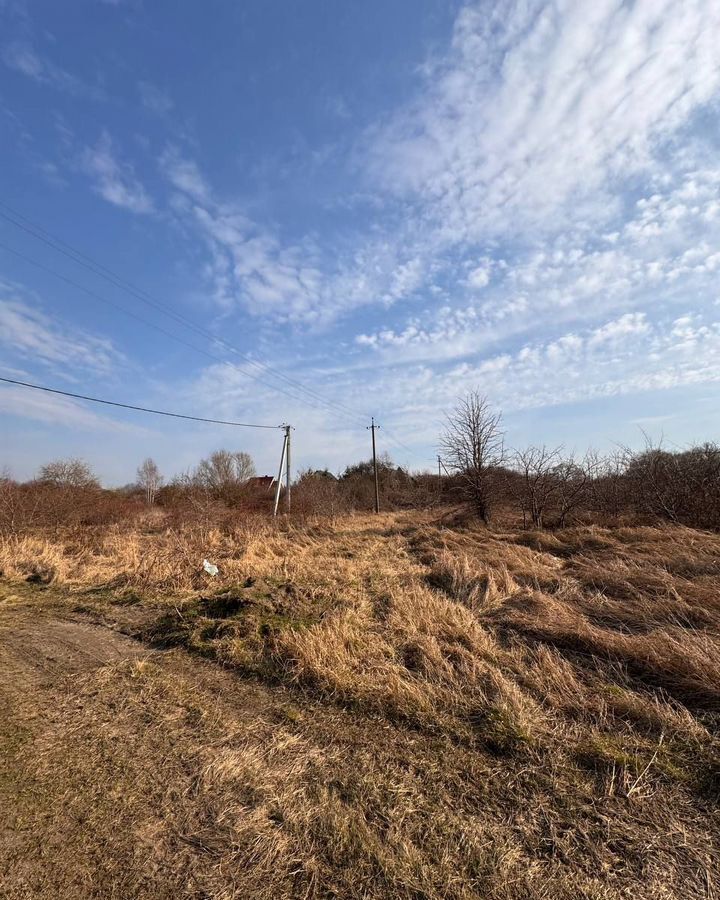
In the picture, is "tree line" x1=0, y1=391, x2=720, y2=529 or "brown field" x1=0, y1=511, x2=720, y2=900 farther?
"tree line" x1=0, y1=391, x2=720, y2=529

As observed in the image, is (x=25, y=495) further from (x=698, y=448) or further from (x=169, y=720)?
(x=698, y=448)

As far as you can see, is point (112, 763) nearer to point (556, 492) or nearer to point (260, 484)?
point (556, 492)

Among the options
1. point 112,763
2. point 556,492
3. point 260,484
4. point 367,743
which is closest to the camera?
point 112,763

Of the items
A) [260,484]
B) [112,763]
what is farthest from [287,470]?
[112,763]

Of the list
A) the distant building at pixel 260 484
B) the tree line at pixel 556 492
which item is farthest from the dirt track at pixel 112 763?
the distant building at pixel 260 484

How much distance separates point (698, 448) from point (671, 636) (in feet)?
44.5

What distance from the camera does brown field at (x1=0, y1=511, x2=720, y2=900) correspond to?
2025 millimetres

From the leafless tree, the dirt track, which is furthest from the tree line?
the dirt track

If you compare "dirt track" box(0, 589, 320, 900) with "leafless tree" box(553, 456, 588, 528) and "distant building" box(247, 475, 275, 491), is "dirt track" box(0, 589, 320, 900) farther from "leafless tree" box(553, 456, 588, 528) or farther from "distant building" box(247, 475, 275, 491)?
"distant building" box(247, 475, 275, 491)

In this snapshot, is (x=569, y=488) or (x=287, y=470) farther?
(x=287, y=470)

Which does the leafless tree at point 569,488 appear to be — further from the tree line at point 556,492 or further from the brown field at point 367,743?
the brown field at point 367,743

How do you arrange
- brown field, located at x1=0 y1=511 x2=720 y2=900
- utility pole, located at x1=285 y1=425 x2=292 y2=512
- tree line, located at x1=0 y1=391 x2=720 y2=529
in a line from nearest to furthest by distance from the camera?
brown field, located at x1=0 y1=511 x2=720 y2=900 < tree line, located at x1=0 y1=391 x2=720 y2=529 < utility pole, located at x1=285 y1=425 x2=292 y2=512

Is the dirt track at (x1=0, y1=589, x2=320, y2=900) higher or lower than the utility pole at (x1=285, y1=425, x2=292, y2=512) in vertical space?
lower

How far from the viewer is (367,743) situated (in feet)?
9.93
